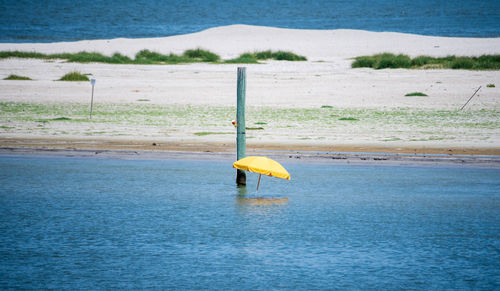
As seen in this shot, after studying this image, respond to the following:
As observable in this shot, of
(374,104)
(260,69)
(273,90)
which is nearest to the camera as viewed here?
(374,104)

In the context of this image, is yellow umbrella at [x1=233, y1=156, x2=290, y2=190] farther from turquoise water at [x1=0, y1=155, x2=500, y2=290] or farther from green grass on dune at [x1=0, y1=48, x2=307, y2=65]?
green grass on dune at [x1=0, y1=48, x2=307, y2=65]

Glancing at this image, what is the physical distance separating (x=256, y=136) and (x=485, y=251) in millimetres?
13199

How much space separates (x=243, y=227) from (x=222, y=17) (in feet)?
423

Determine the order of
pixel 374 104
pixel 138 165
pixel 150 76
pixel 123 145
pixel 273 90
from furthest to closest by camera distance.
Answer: pixel 150 76 < pixel 273 90 < pixel 374 104 < pixel 123 145 < pixel 138 165

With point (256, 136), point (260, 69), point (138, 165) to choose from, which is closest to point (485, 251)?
point (138, 165)

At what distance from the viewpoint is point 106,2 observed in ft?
506

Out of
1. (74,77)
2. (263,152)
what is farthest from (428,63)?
(263,152)

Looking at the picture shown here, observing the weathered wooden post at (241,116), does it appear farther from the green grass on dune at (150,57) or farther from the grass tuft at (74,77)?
the green grass on dune at (150,57)

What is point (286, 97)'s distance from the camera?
117ft

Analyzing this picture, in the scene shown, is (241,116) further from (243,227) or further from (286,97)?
(286,97)

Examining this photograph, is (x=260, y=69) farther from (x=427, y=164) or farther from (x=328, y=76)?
(x=427, y=164)

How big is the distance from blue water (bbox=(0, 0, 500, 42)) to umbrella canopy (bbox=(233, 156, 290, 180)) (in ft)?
241

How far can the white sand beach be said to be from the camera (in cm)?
2491

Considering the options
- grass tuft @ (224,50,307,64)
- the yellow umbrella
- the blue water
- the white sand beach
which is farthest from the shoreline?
the blue water
